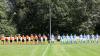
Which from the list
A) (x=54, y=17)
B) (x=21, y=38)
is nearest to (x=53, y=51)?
(x=21, y=38)

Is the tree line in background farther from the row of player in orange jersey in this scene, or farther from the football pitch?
the football pitch

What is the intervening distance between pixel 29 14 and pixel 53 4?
770 centimetres

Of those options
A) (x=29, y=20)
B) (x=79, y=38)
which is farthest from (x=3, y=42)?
(x=29, y=20)

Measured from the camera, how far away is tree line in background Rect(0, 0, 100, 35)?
69.2 m

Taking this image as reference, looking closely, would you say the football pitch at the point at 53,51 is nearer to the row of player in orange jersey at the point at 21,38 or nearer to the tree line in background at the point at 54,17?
the row of player in orange jersey at the point at 21,38

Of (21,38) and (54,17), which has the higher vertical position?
(54,17)

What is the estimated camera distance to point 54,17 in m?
69.6

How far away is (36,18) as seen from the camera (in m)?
73.6

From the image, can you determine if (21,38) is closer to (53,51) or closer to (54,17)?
(54,17)

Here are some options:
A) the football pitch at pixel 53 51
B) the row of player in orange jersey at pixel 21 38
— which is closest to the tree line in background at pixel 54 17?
the row of player in orange jersey at pixel 21 38

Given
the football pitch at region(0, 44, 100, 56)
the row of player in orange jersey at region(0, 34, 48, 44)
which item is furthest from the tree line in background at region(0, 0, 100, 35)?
the football pitch at region(0, 44, 100, 56)

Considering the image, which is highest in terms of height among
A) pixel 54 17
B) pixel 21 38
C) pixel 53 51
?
pixel 53 51

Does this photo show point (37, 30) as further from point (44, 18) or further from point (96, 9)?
point (96, 9)

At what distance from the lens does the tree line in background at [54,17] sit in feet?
227
